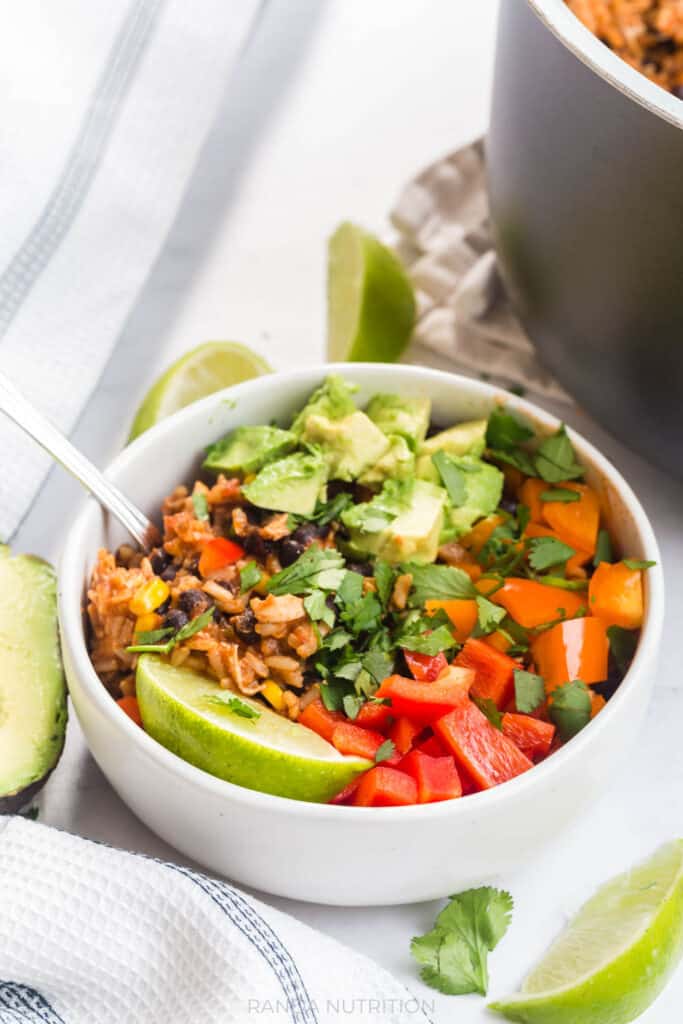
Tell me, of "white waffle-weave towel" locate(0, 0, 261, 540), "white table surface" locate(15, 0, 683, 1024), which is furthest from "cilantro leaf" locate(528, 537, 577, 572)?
"white waffle-weave towel" locate(0, 0, 261, 540)

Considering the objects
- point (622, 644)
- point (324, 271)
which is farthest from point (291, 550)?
point (324, 271)

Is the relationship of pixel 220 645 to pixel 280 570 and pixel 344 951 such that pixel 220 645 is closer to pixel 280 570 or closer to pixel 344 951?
pixel 280 570

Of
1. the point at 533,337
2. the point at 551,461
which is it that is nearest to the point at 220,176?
the point at 533,337

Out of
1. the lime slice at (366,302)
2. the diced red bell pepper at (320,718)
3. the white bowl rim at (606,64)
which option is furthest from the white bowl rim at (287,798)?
the white bowl rim at (606,64)

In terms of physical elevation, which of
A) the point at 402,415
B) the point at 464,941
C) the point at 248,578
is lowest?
the point at 464,941

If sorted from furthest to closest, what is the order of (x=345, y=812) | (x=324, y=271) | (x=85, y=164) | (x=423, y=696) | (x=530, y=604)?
1. (x=324, y=271)
2. (x=85, y=164)
3. (x=530, y=604)
4. (x=423, y=696)
5. (x=345, y=812)

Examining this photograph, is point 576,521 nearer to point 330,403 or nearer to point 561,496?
point 561,496
